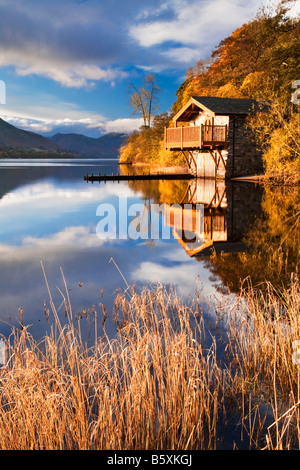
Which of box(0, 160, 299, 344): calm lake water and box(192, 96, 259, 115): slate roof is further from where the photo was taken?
box(192, 96, 259, 115): slate roof

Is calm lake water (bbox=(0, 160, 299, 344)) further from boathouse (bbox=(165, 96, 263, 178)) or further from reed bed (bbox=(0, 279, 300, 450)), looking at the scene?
boathouse (bbox=(165, 96, 263, 178))

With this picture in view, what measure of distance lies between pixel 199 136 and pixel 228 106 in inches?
147

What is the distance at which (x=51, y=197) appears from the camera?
88.7 ft

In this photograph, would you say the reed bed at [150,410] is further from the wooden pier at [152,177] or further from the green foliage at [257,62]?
the wooden pier at [152,177]

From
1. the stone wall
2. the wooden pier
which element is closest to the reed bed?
the stone wall

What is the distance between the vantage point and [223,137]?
29125 millimetres

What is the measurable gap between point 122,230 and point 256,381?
11.0 meters

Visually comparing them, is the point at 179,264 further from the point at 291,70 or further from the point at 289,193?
the point at 291,70

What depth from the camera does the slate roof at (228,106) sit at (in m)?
28.2

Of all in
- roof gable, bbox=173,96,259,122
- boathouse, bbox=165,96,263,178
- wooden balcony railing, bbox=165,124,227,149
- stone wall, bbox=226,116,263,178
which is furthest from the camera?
stone wall, bbox=226,116,263,178
